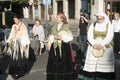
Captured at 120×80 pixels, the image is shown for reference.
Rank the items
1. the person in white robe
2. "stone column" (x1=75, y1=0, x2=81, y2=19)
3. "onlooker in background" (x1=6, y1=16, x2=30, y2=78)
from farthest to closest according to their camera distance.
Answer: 1. "stone column" (x1=75, y1=0, x2=81, y2=19)
2. "onlooker in background" (x1=6, y1=16, x2=30, y2=78)
3. the person in white robe

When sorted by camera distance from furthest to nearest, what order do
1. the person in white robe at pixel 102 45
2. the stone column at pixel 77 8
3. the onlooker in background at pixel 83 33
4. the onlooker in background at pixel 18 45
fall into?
the stone column at pixel 77 8 < the onlooker in background at pixel 83 33 < the onlooker in background at pixel 18 45 < the person in white robe at pixel 102 45

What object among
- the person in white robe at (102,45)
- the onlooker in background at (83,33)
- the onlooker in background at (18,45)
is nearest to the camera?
the person in white robe at (102,45)

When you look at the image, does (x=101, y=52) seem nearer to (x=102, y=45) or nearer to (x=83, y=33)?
(x=102, y=45)

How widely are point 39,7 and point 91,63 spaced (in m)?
57.3

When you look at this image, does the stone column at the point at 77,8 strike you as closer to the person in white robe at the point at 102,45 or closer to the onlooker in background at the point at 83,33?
the onlooker in background at the point at 83,33

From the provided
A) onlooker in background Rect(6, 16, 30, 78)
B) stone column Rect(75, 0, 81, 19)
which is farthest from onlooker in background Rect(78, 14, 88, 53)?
stone column Rect(75, 0, 81, 19)

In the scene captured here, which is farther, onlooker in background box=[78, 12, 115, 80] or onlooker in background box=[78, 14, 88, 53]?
onlooker in background box=[78, 14, 88, 53]

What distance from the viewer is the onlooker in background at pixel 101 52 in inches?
369

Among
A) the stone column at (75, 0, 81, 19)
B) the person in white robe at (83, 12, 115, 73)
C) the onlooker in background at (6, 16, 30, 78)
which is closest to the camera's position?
the person in white robe at (83, 12, 115, 73)

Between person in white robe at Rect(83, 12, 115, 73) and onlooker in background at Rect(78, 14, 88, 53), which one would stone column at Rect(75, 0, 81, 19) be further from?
person in white robe at Rect(83, 12, 115, 73)

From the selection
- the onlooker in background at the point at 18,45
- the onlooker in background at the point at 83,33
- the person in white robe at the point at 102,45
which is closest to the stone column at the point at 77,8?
the onlooker in background at the point at 83,33

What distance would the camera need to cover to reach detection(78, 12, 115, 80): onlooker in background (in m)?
9.38

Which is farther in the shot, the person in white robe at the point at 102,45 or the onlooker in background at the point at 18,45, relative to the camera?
the onlooker in background at the point at 18,45

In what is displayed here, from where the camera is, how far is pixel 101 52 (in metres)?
9.41
